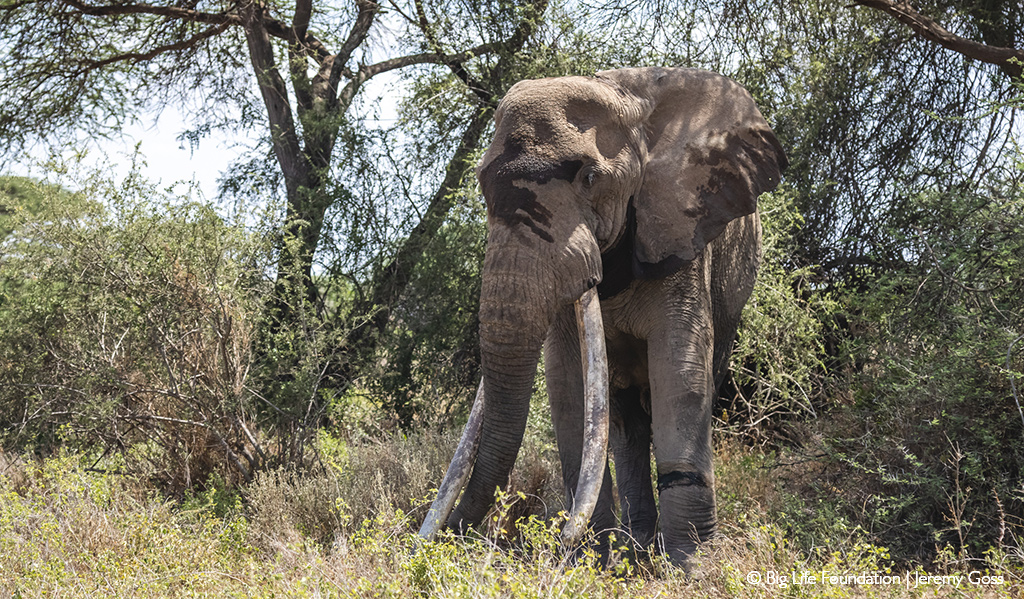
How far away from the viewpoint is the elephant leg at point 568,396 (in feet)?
17.0

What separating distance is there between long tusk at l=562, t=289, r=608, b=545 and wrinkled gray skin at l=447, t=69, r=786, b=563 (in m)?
0.18

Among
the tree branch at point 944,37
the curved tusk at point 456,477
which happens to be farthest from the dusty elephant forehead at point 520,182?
the tree branch at point 944,37

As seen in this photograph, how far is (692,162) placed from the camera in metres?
5.00

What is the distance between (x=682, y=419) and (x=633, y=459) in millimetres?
1093

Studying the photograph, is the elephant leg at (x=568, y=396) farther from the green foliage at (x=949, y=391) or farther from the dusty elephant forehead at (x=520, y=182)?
the green foliage at (x=949, y=391)

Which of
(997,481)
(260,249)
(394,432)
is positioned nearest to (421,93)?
(260,249)

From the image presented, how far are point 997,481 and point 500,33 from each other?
6.47 meters

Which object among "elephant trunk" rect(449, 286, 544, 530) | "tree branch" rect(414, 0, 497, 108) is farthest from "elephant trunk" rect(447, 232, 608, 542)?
"tree branch" rect(414, 0, 497, 108)

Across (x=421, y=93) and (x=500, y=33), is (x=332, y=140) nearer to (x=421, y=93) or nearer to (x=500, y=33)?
(x=421, y=93)

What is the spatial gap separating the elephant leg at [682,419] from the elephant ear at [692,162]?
23cm

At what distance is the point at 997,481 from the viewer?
16.9ft

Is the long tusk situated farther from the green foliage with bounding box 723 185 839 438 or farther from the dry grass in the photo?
the green foliage with bounding box 723 185 839 438

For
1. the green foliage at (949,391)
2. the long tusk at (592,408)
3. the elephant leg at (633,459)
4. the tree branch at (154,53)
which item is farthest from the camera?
the tree branch at (154,53)

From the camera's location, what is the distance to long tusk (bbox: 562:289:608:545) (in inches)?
167
